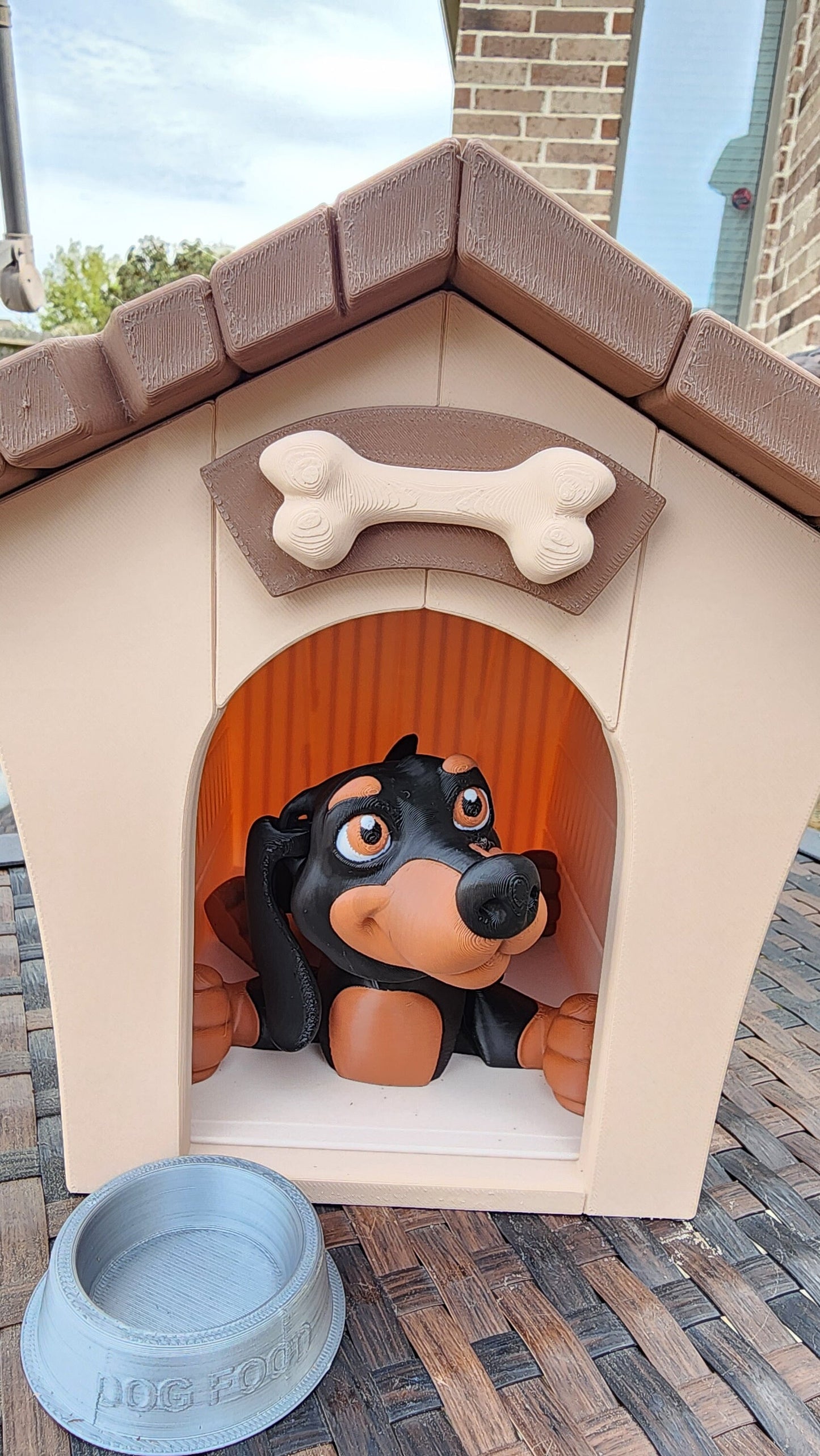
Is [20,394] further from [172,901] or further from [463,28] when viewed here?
[463,28]

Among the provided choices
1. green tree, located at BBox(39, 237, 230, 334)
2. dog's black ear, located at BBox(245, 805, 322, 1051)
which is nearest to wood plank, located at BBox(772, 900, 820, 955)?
dog's black ear, located at BBox(245, 805, 322, 1051)

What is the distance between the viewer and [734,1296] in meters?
1.05

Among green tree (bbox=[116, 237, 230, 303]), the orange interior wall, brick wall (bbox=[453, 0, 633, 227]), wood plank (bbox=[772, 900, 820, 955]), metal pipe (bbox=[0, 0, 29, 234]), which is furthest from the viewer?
green tree (bbox=[116, 237, 230, 303])

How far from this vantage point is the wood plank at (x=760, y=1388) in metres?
0.89

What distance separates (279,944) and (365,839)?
215mm

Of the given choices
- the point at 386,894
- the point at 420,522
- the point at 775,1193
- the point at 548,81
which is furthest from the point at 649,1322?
the point at 548,81

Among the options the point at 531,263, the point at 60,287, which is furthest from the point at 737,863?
the point at 60,287

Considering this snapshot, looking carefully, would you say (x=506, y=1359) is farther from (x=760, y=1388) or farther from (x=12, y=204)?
(x=12, y=204)

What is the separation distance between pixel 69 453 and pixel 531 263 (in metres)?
0.46

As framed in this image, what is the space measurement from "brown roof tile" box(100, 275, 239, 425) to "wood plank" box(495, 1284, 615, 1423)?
3.26 ft

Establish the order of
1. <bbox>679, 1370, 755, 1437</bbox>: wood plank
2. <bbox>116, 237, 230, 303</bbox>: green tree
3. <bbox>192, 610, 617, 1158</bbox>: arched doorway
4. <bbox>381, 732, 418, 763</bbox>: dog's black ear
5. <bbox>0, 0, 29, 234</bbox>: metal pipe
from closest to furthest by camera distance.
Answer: <bbox>679, 1370, 755, 1437</bbox>: wood plank, <bbox>381, 732, 418, 763</bbox>: dog's black ear, <bbox>192, 610, 617, 1158</bbox>: arched doorway, <bbox>0, 0, 29, 234</bbox>: metal pipe, <bbox>116, 237, 230, 303</bbox>: green tree

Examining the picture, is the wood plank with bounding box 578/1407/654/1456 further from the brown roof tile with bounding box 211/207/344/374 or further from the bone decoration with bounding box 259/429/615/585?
the brown roof tile with bounding box 211/207/344/374

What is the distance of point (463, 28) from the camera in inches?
108

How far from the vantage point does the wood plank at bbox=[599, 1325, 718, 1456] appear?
0.88 metres
